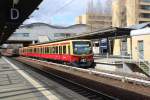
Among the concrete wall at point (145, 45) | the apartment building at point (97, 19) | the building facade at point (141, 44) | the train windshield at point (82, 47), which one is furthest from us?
the apartment building at point (97, 19)

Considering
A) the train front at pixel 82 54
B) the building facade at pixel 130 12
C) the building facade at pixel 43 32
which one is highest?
the building facade at pixel 130 12

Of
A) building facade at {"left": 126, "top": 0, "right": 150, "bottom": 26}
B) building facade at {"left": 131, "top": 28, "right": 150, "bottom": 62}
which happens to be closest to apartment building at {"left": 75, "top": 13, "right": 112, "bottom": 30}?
building facade at {"left": 126, "top": 0, "right": 150, "bottom": 26}

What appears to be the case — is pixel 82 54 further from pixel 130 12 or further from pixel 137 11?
pixel 137 11

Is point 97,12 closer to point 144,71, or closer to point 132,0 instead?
point 132,0

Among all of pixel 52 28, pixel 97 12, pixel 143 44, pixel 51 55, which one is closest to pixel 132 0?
pixel 52 28

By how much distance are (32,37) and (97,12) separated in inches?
1849

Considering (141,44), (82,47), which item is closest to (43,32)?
(82,47)

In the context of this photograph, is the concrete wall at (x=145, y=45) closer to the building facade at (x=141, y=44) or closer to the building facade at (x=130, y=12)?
the building facade at (x=141, y=44)

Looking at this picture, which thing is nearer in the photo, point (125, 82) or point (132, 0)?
point (125, 82)

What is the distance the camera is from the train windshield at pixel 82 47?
3596 centimetres

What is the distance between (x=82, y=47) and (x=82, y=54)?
73 centimetres

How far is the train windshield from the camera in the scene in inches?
1416

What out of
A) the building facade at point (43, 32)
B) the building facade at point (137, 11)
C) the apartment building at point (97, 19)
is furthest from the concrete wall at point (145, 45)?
the apartment building at point (97, 19)

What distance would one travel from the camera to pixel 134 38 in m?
35.8
